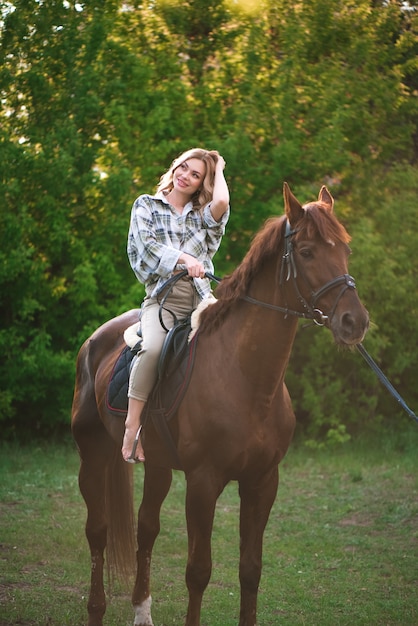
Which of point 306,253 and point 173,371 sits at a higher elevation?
point 306,253

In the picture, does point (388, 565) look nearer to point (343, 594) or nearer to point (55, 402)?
point (343, 594)

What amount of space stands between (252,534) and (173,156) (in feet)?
27.6

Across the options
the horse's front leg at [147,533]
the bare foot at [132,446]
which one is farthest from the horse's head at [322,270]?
the horse's front leg at [147,533]

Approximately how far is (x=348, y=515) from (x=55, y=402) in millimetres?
5076

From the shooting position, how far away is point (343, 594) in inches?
239

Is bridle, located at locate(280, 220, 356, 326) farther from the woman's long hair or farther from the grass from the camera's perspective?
the grass

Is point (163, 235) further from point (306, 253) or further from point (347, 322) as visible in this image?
point (347, 322)

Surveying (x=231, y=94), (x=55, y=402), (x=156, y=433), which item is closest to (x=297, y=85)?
(x=231, y=94)

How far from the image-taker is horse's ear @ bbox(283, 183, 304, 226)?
4039mm

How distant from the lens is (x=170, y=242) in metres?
4.63

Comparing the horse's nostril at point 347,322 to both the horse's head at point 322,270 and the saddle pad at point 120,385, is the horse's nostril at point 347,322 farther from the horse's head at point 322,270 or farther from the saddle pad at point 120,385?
the saddle pad at point 120,385

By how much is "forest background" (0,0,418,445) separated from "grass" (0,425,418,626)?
4.44 feet

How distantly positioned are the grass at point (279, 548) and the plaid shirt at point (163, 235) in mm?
2490

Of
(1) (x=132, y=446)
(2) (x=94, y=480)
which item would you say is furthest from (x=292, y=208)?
(2) (x=94, y=480)
